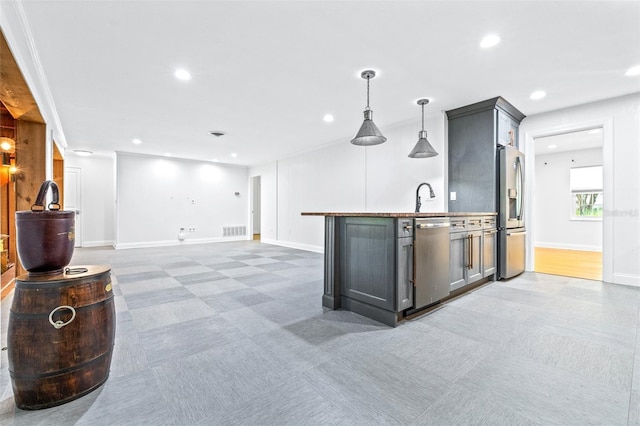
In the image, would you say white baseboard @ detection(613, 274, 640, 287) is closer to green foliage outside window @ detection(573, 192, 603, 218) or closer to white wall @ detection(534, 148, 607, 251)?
white wall @ detection(534, 148, 607, 251)

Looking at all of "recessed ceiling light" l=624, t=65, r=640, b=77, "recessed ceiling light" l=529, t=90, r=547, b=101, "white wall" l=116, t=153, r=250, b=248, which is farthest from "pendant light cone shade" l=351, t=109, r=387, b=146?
"white wall" l=116, t=153, r=250, b=248

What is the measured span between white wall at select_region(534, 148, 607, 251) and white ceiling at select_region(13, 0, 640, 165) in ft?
14.4

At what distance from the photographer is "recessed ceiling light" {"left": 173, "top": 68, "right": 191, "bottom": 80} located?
3.33 meters

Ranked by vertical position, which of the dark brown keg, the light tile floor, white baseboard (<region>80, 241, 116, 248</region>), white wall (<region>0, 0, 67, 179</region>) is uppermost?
white wall (<region>0, 0, 67, 179</region>)

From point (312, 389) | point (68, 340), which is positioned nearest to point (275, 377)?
point (312, 389)

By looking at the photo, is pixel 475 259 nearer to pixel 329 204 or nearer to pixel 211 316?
pixel 211 316

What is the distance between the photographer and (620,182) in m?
4.04

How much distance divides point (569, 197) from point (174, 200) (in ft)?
36.2

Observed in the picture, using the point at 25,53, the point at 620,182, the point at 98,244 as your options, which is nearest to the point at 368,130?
the point at 25,53

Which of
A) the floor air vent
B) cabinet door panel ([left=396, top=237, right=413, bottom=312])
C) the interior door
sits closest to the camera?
cabinet door panel ([left=396, top=237, right=413, bottom=312])

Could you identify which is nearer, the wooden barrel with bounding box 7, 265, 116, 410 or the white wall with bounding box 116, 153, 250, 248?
the wooden barrel with bounding box 7, 265, 116, 410

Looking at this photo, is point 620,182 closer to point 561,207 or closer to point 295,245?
point 561,207

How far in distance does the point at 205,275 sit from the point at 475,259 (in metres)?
3.85

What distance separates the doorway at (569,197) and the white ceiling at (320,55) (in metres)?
3.81
